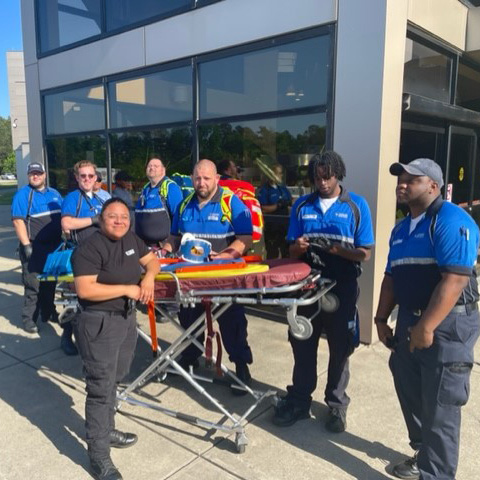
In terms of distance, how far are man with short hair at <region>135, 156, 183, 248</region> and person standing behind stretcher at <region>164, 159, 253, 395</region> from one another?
4.64ft

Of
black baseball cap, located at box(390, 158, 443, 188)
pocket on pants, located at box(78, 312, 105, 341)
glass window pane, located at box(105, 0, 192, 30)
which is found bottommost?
pocket on pants, located at box(78, 312, 105, 341)

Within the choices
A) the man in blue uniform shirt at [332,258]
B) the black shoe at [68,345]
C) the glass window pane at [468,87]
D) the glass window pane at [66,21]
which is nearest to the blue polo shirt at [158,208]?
the black shoe at [68,345]

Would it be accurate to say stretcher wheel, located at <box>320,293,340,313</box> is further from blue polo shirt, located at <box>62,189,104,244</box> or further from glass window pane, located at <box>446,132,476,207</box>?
glass window pane, located at <box>446,132,476,207</box>

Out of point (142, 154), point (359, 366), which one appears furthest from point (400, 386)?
point (142, 154)

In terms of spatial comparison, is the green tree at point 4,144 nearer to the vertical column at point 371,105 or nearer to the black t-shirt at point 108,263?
the vertical column at point 371,105

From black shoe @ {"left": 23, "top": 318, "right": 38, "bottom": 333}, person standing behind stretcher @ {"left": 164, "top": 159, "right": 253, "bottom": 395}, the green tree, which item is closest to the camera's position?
person standing behind stretcher @ {"left": 164, "top": 159, "right": 253, "bottom": 395}

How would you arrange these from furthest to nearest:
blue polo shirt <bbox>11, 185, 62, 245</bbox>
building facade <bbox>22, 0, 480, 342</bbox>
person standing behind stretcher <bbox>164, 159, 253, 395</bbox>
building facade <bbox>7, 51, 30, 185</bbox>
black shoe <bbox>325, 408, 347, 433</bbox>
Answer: building facade <bbox>7, 51, 30, 185</bbox> → blue polo shirt <bbox>11, 185, 62, 245</bbox> → building facade <bbox>22, 0, 480, 342</bbox> → person standing behind stretcher <bbox>164, 159, 253, 395</bbox> → black shoe <bbox>325, 408, 347, 433</bbox>

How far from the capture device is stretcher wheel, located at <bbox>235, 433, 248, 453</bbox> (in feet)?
9.74

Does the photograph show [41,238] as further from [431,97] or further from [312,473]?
Result: [431,97]

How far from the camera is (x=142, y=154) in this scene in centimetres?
689

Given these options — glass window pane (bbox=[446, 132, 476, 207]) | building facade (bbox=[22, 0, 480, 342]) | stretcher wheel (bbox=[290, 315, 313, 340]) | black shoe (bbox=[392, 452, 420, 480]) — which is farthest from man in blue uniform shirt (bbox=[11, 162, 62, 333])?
glass window pane (bbox=[446, 132, 476, 207])

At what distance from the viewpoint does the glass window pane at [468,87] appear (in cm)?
638

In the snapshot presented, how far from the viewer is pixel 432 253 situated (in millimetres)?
2332

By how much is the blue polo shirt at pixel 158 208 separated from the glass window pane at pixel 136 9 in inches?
94.7
